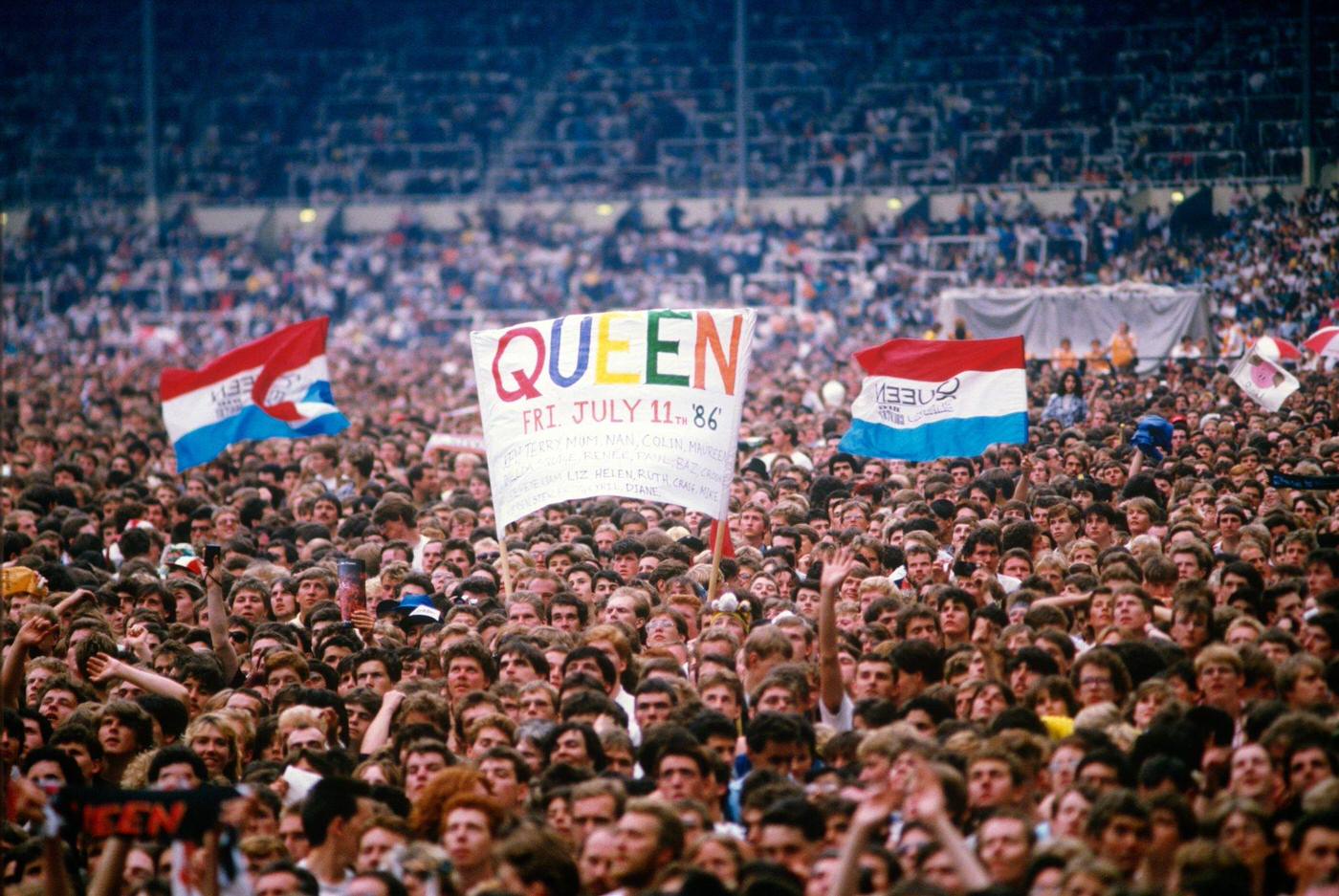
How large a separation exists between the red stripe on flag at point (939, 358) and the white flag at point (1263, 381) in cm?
310

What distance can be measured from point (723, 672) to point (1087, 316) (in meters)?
17.9

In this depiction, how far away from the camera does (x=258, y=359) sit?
1622cm

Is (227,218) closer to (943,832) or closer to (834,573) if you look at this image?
(834,573)

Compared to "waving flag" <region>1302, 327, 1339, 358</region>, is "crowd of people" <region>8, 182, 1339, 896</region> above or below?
below

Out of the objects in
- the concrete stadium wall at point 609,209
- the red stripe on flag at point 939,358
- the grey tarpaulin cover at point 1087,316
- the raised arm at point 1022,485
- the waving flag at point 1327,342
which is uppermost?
the concrete stadium wall at point 609,209

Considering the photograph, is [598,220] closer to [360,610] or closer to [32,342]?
[32,342]

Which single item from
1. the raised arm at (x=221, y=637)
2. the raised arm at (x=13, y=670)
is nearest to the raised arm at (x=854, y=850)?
the raised arm at (x=13, y=670)

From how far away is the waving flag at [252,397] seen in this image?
16047 mm

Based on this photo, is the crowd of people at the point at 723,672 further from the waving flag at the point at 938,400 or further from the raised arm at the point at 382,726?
the waving flag at the point at 938,400

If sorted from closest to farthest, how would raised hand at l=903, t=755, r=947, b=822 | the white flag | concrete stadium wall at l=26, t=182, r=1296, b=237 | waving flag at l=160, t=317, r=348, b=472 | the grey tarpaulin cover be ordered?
raised hand at l=903, t=755, r=947, b=822
the white flag
waving flag at l=160, t=317, r=348, b=472
the grey tarpaulin cover
concrete stadium wall at l=26, t=182, r=1296, b=237

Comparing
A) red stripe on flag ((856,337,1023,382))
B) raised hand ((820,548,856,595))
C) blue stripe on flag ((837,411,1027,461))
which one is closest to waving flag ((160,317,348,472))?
blue stripe on flag ((837,411,1027,461))

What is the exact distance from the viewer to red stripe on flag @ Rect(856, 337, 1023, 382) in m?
13.6

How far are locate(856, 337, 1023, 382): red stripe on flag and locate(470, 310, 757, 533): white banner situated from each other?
11.1 ft

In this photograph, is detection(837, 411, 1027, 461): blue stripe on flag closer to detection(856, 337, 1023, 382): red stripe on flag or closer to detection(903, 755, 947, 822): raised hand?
detection(856, 337, 1023, 382): red stripe on flag
